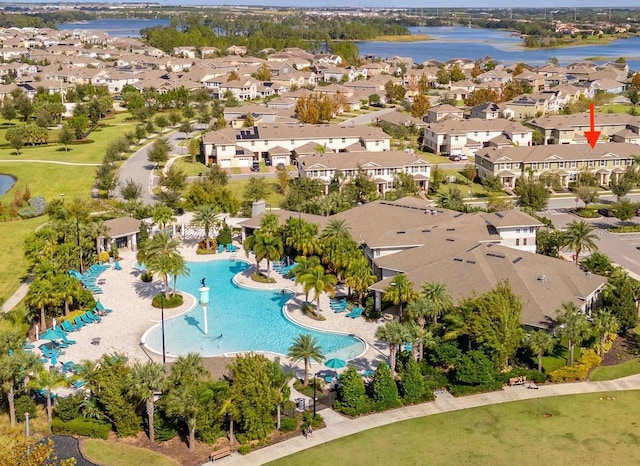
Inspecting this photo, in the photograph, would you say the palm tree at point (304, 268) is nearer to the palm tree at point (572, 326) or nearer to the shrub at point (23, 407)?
the palm tree at point (572, 326)

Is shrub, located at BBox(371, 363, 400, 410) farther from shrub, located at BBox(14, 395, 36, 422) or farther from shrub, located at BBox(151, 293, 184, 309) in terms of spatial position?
shrub, located at BBox(151, 293, 184, 309)

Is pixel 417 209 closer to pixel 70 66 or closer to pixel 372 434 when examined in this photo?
pixel 372 434

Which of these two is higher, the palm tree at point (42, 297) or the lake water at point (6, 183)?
the palm tree at point (42, 297)

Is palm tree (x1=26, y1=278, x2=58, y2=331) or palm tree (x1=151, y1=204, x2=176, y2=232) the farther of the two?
palm tree (x1=151, y1=204, x2=176, y2=232)

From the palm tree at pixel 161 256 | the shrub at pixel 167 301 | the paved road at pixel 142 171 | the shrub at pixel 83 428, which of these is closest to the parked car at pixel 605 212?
the palm tree at pixel 161 256

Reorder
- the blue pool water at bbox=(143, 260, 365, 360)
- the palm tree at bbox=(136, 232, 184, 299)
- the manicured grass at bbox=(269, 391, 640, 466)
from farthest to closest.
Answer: the palm tree at bbox=(136, 232, 184, 299) < the blue pool water at bbox=(143, 260, 365, 360) < the manicured grass at bbox=(269, 391, 640, 466)

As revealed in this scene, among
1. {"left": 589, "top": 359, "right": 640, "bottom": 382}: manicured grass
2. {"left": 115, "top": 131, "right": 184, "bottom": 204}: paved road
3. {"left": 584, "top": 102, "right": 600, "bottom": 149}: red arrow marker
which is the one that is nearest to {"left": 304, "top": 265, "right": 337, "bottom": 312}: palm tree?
{"left": 589, "top": 359, "right": 640, "bottom": 382}: manicured grass

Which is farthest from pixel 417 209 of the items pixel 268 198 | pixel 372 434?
pixel 372 434
